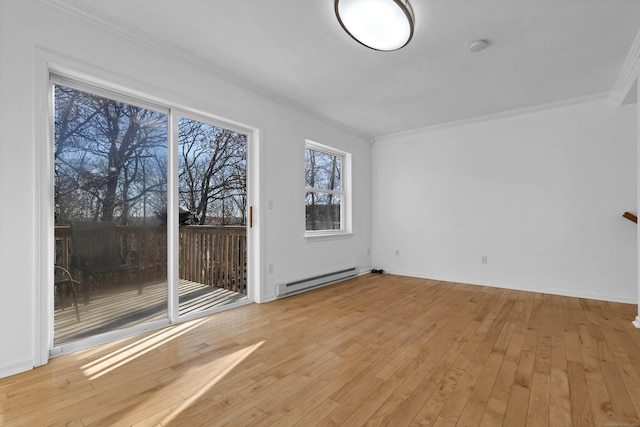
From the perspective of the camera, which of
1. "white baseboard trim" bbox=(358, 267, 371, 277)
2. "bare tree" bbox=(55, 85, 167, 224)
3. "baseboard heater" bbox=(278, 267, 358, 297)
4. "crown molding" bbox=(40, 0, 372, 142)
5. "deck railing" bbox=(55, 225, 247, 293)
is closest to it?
"crown molding" bbox=(40, 0, 372, 142)

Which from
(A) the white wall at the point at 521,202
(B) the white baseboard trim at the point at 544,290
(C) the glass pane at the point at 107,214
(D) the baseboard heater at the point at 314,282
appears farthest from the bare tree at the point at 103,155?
(B) the white baseboard trim at the point at 544,290

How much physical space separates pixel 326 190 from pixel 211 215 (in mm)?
2033

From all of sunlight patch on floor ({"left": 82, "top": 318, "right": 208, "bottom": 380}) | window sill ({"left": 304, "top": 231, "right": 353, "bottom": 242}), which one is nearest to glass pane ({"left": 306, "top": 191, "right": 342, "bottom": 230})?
window sill ({"left": 304, "top": 231, "right": 353, "bottom": 242})

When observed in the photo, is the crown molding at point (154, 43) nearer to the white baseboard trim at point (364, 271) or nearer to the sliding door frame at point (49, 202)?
the sliding door frame at point (49, 202)

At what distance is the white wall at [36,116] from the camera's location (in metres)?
1.91

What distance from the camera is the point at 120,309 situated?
2.55 metres

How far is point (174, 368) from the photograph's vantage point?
2.01 m

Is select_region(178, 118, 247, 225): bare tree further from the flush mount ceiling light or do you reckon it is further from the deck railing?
the flush mount ceiling light

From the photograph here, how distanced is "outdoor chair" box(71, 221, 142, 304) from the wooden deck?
0.11m

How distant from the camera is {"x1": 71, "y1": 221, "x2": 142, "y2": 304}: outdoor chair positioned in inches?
91.3

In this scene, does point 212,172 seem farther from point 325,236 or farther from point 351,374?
point 351,374

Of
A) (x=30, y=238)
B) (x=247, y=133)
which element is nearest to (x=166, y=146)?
(x=247, y=133)

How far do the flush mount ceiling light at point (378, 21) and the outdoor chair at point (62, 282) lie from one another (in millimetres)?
2708

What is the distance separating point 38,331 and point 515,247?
16.8 ft
